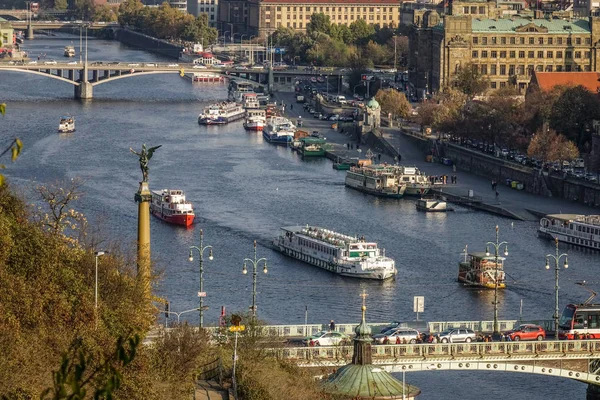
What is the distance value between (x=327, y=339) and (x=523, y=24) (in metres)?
54.6

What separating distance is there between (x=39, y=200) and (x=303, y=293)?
12.1 m

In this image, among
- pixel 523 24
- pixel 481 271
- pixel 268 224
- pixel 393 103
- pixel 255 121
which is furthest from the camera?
pixel 523 24

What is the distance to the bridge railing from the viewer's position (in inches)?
1152

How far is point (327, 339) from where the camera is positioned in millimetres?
30875

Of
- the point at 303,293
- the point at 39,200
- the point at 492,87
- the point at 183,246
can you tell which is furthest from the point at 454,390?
the point at 492,87

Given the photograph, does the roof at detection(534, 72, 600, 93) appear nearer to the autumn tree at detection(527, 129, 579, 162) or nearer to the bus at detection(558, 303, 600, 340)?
the autumn tree at detection(527, 129, 579, 162)

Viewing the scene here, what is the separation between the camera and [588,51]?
8331 cm

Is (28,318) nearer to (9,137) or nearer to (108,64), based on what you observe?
(9,137)

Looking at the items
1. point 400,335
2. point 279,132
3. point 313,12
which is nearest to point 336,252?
point 400,335

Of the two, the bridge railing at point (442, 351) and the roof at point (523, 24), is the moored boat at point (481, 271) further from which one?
the roof at point (523, 24)

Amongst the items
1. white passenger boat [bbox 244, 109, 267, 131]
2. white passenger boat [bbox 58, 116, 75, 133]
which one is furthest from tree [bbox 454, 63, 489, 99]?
white passenger boat [bbox 58, 116, 75, 133]

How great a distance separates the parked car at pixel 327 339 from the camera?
101ft

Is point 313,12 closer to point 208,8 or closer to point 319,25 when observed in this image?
point 319,25

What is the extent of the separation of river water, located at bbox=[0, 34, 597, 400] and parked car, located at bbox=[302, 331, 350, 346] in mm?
1563
